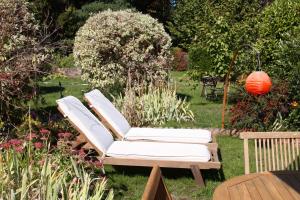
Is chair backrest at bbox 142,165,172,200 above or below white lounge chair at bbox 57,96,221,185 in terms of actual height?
above

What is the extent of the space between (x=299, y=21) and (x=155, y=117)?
20.3ft

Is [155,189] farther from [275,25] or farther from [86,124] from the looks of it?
[275,25]

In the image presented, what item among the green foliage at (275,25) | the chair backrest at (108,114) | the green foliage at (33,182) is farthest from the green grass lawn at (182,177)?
the green foliage at (275,25)

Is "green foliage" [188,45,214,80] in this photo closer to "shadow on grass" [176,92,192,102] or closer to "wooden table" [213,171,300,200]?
"shadow on grass" [176,92,192,102]

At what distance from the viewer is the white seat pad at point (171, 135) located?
21.7 feet

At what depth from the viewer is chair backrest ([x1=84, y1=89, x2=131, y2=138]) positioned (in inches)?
275

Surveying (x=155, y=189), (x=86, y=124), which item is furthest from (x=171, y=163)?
(x=155, y=189)

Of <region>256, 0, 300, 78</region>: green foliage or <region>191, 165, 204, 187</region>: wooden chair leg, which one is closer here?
<region>191, 165, 204, 187</region>: wooden chair leg

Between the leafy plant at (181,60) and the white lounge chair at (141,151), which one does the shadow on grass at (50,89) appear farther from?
the white lounge chair at (141,151)

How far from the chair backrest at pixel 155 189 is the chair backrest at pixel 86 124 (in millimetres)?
3494

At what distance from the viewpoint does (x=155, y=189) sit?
2.04m

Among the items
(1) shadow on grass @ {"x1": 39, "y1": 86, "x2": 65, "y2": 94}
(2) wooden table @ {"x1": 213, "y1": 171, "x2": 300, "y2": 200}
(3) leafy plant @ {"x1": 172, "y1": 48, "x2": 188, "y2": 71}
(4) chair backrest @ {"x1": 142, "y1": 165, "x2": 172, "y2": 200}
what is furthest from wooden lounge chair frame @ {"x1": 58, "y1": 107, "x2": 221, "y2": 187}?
(3) leafy plant @ {"x1": 172, "y1": 48, "x2": 188, "y2": 71}

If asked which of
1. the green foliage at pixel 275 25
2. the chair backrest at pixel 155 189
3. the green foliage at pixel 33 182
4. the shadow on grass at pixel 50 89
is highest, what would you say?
the green foliage at pixel 275 25

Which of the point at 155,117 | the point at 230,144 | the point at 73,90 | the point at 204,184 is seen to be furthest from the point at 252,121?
the point at 73,90
